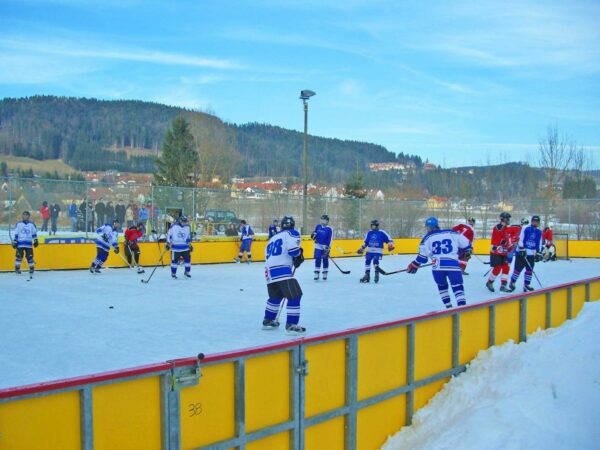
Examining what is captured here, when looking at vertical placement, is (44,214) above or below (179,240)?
above

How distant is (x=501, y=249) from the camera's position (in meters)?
12.2

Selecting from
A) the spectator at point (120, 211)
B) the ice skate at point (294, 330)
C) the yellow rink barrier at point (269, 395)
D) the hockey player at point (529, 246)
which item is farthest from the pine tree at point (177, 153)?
the yellow rink barrier at point (269, 395)

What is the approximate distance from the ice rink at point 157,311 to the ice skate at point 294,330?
0.12 metres

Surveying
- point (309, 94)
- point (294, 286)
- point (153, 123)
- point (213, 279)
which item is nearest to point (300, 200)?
point (309, 94)

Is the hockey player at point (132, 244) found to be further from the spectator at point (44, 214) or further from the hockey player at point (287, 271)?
the hockey player at point (287, 271)

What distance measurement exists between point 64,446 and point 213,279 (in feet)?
38.3

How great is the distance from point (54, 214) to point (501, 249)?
13.2m

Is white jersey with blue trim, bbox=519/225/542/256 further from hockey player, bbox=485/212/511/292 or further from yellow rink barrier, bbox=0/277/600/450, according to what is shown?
yellow rink barrier, bbox=0/277/600/450

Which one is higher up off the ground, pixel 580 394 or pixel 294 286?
pixel 294 286

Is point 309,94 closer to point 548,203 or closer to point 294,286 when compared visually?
point 548,203

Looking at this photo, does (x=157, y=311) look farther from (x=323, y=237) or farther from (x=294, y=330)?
(x=323, y=237)

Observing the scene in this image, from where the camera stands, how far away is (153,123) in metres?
117

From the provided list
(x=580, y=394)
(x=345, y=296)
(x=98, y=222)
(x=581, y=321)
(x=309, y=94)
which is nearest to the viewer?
(x=580, y=394)

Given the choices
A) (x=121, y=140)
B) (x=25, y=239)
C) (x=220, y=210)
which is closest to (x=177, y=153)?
(x=220, y=210)
